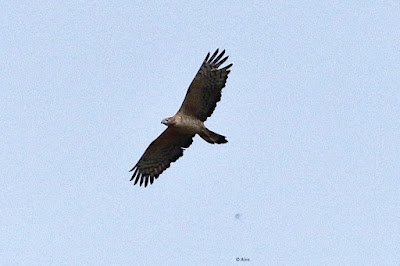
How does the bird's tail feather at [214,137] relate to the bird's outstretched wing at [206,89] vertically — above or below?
below

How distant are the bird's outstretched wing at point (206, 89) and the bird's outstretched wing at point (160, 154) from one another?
86cm

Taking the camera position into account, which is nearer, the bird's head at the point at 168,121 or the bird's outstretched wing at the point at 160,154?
the bird's head at the point at 168,121

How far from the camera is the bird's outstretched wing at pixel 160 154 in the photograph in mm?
Result: 23484

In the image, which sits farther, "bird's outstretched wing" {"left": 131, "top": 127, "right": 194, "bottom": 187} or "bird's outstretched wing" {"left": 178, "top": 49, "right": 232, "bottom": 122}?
"bird's outstretched wing" {"left": 131, "top": 127, "right": 194, "bottom": 187}

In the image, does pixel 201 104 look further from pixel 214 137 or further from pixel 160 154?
pixel 160 154

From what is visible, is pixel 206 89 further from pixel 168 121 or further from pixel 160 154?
pixel 160 154

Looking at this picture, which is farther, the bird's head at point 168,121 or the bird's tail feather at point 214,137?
the bird's tail feather at point 214,137

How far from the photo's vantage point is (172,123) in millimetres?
22500

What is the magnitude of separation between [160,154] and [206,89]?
8.62 feet

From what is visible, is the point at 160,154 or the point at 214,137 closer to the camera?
the point at 214,137

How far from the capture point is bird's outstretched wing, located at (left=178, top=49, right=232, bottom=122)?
22.4m

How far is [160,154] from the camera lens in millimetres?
24094

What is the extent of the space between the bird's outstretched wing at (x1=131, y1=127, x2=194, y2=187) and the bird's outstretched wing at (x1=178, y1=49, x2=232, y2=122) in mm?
862

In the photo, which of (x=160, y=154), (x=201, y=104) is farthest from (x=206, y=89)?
(x=160, y=154)
